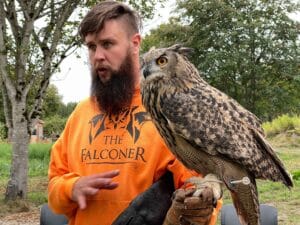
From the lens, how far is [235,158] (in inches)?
98.4

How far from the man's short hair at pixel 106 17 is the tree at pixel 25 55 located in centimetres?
610

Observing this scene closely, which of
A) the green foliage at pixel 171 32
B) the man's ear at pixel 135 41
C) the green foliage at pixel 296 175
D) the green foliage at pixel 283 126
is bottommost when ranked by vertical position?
the green foliage at pixel 296 175

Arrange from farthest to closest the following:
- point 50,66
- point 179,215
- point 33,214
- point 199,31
Result: point 199,31 → point 50,66 → point 33,214 → point 179,215

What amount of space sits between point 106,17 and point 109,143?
0.67 m

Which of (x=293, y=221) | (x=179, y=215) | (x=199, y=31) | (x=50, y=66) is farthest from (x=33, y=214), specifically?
(x=199, y=31)

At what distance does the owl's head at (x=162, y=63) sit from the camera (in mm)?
2564

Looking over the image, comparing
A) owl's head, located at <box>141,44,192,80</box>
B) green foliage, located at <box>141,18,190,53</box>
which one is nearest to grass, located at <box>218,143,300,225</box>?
owl's head, located at <box>141,44,192,80</box>

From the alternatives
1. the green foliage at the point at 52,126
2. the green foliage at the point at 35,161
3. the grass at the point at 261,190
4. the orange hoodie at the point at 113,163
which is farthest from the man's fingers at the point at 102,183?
the green foliage at the point at 52,126

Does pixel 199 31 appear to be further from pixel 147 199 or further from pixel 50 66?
pixel 147 199

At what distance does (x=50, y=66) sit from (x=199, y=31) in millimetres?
9710

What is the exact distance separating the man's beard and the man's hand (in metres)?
0.48

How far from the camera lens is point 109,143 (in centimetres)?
269

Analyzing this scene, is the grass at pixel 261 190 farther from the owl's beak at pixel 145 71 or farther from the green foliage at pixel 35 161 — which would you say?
the owl's beak at pixel 145 71

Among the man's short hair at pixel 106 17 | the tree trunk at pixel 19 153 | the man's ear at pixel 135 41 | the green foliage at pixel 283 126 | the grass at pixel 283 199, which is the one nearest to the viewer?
the man's short hair at pixel 106 17
